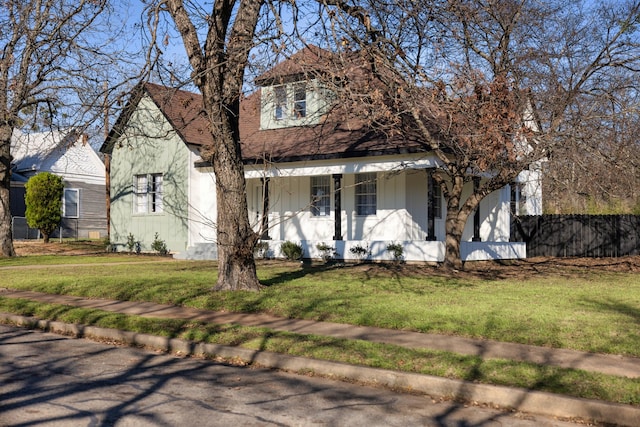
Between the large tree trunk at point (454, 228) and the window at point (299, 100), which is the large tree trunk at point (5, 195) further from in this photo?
the large tree trunk at point (454, 228)

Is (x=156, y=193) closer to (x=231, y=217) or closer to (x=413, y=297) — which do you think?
(x=231, y=217)

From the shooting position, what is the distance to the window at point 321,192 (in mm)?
22750

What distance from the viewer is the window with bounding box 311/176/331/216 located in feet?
74.6

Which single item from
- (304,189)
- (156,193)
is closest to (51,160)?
(156,193)

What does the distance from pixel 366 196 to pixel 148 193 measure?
340 inches

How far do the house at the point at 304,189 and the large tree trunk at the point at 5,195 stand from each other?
146 inches

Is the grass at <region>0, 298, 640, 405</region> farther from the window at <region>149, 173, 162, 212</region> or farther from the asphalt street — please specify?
the window at <region>149, 173, 162, 212</region>

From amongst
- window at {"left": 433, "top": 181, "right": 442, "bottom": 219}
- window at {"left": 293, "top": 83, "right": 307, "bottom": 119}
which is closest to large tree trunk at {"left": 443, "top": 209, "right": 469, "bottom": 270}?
window at {"left": 293, "top": 83, "right": 307, "bottom": 119}

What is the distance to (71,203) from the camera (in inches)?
1544

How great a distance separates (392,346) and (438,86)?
4.39m

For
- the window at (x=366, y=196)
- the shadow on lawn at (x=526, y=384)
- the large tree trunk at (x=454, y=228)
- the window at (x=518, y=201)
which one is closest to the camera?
the shadow on lawn at (x=526, y=384)

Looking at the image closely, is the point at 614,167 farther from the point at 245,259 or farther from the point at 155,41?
the point at 155,41

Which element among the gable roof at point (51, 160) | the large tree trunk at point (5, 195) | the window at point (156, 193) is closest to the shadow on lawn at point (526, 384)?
the window at point (156, 193)

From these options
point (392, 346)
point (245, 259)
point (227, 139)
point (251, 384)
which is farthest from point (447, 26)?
point (251, 384)
